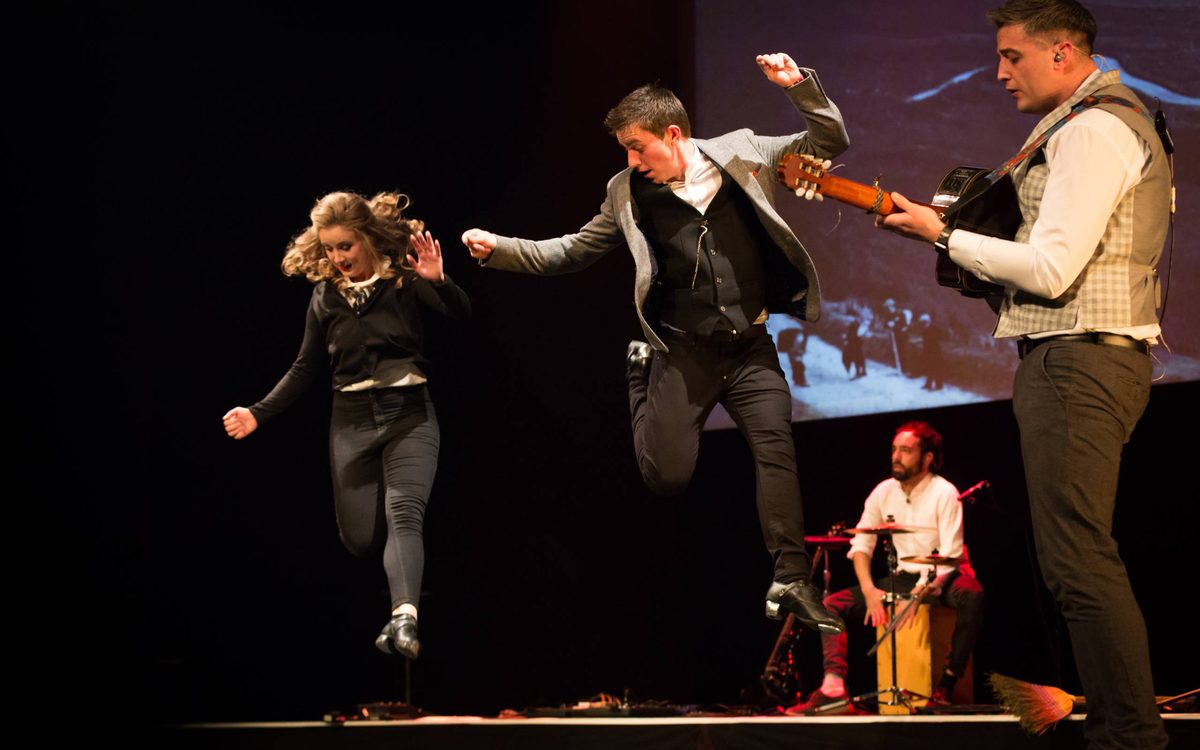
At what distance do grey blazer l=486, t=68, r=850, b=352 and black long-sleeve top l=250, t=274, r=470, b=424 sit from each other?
29.9 inches

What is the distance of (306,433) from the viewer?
736 cm

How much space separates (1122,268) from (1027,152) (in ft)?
1.32

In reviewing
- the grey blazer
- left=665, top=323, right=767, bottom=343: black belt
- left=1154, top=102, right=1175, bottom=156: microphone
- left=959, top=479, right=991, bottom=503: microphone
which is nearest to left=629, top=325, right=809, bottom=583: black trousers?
left=665, top=323, right=767, bottom=343: black belt

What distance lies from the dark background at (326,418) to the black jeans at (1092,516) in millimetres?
3750

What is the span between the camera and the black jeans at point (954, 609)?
21.3 feet

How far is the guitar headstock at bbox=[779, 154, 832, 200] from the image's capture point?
3.65 metres

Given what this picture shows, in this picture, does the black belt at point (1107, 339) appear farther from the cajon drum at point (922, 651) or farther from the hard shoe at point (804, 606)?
the cajon drum at point (922, 651)

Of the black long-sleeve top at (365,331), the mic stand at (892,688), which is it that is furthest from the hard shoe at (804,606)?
the mic stand at (892,688)

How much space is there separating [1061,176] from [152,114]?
17.5 ft

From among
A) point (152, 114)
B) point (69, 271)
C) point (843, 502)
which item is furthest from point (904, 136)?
point (69, 271)

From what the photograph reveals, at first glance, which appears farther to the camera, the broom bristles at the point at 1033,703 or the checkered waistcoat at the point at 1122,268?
the broom bristles at the point at 1033,703

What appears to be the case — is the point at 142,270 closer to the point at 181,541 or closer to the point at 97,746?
the point at 181,541

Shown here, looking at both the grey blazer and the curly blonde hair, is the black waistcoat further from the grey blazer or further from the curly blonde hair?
the curly blonde hair

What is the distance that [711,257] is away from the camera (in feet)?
12.8
